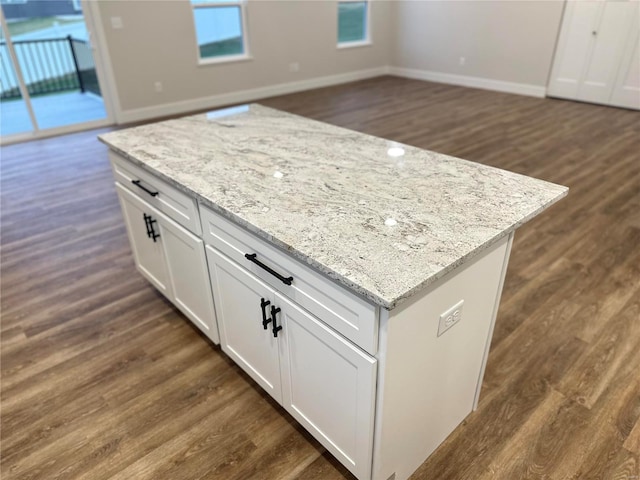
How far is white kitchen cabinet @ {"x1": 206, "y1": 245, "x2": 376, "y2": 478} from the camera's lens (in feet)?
4.21

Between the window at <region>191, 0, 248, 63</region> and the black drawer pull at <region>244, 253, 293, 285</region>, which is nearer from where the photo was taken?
the black drawer pull at <region>244, 253, 293, 285</region>

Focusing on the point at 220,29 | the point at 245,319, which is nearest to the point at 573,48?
the point at 220,29

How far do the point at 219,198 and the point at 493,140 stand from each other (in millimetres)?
4175

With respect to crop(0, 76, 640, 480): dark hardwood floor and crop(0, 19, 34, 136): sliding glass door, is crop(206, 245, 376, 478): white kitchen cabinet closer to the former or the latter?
crop(0, 76, 640, 480): dark hardwood floor

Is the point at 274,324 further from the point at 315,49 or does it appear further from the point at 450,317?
the point at 315,49

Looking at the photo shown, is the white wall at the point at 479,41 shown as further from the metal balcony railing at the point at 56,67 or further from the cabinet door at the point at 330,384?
the cabinet door at the point at 330,384

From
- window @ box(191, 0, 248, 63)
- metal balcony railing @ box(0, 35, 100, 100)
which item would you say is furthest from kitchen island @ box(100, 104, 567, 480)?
metal balcony railing @ box(0, 35, 100, 100)

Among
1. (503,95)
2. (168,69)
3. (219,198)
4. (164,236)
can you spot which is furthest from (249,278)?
(503,95)

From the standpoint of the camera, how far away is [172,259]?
2.09m

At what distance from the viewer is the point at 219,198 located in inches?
60.6

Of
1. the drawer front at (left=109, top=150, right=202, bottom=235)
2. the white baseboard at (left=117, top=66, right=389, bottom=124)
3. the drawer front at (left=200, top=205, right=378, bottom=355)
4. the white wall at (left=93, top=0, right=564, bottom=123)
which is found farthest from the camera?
the white baseboard at (left=117, top=66, right=389, bottom=124)

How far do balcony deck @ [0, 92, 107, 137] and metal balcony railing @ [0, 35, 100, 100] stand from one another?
143 millimetres

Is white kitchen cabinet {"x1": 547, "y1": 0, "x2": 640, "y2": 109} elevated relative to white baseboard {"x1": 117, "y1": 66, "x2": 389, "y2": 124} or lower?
elevated

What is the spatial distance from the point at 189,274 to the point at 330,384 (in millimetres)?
913
